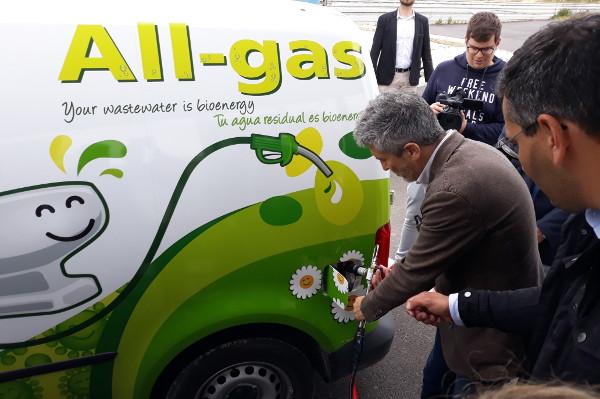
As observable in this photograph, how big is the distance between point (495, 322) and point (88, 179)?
1.35m

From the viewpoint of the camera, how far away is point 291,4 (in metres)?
1.97

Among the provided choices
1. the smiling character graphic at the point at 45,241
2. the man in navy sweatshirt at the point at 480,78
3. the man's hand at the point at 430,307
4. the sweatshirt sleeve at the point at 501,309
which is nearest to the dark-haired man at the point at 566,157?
the sweatshirt sleeve at the point at 501,309

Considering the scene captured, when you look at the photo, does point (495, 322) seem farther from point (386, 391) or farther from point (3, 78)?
point (3, 78)

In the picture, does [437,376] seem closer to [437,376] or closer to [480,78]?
[437,376]

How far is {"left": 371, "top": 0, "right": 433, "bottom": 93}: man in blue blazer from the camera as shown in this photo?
509 cm

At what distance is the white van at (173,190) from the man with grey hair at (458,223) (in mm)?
240

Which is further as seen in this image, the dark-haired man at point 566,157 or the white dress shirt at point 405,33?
the white dress shirt at point 405,33

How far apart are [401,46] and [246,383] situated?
418 centimetres

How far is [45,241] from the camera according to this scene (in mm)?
1550

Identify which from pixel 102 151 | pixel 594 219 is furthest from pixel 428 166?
pixel 102 151

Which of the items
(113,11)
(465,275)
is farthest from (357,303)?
(113,11)

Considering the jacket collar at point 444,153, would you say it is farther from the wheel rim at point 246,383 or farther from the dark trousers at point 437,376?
the wheel rim at point 246,383

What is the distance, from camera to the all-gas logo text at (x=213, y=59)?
1534 millimetres

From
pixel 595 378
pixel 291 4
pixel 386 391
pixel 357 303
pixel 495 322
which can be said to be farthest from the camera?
pixel 386 391
